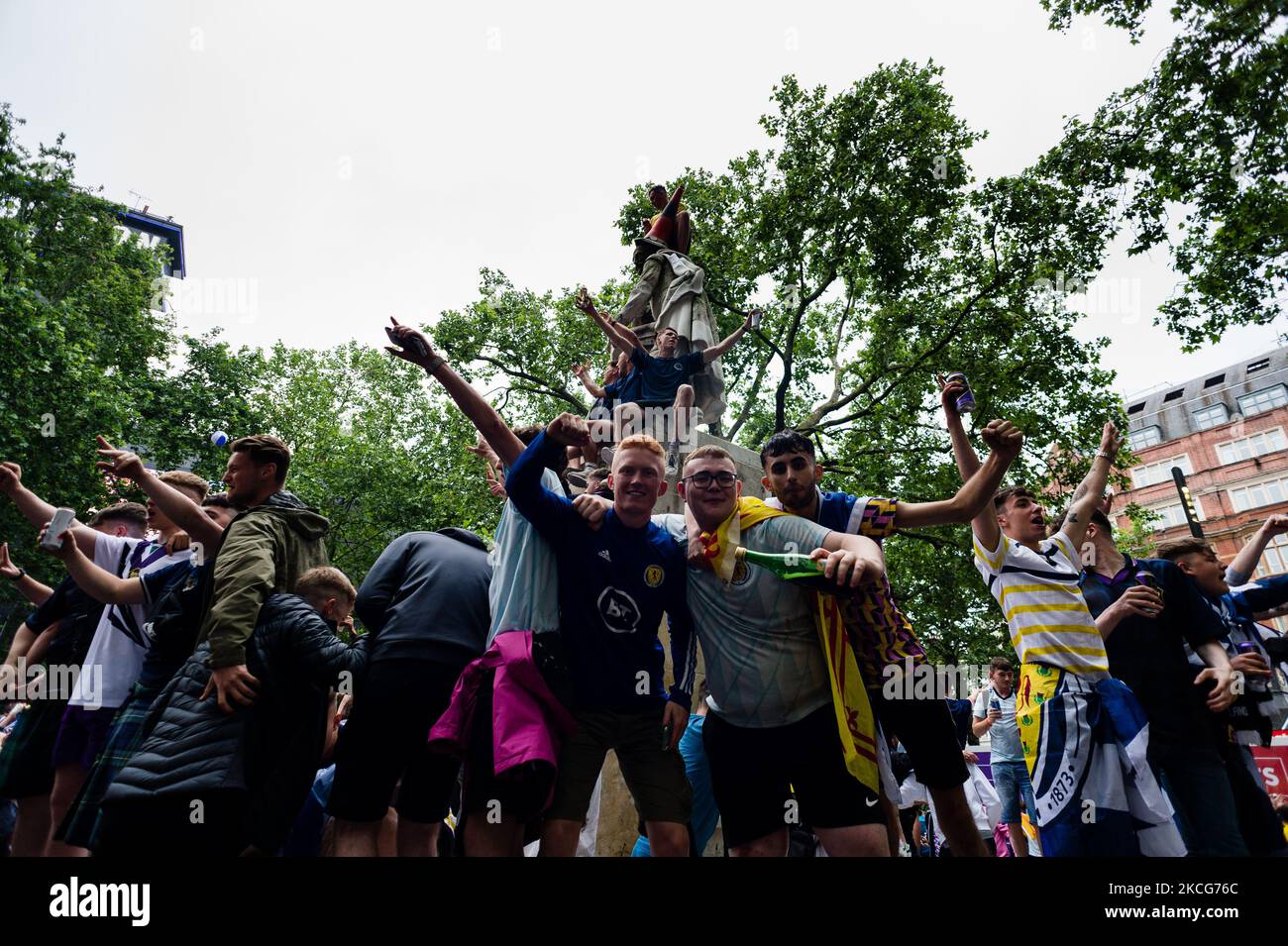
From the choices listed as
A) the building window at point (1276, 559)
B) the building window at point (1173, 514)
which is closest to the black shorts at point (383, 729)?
the building window at point (1276, 559)

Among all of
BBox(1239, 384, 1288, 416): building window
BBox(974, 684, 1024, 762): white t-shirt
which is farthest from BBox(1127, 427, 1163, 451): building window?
BBox(974, 684, 1024, 762): white t-shirt

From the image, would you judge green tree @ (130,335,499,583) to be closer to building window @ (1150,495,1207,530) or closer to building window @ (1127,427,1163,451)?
building window @ (1150,495,1207,530)

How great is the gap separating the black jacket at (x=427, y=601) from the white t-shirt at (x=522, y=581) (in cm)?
18

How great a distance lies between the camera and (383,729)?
2.68m

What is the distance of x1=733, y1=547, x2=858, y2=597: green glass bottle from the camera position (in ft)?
7.95

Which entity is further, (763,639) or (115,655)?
(115,655)

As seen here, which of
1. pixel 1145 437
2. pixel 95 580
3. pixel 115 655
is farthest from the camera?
pixel 1145 437

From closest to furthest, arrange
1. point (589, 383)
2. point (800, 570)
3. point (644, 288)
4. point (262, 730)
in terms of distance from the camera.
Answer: point (800, 570) < point (262, 730) < point (589, 383) < point (644, 288)

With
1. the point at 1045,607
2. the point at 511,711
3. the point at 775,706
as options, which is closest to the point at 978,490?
the point at 1045,607

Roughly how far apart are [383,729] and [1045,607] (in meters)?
3.06

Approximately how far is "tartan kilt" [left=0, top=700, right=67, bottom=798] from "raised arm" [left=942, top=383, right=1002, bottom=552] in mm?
4678

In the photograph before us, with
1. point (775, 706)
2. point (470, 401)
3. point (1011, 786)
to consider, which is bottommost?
point (1011, 786)

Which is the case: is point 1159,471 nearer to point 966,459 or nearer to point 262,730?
point 966,459

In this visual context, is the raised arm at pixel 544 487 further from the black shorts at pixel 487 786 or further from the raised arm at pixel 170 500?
the raised arm at pixel 170 500
